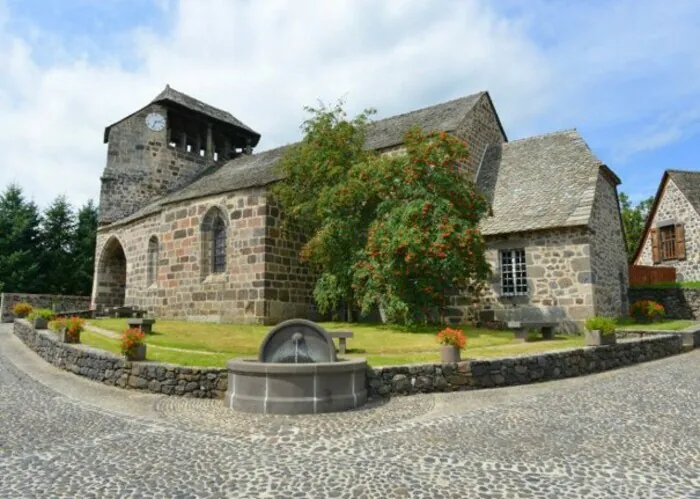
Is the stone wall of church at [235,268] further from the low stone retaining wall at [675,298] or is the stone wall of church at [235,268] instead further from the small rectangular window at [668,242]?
the small rectangular window at [668,242]

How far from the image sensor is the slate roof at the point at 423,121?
21.6 meters

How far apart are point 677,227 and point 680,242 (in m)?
0.86

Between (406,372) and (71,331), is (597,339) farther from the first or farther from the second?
(71,331)

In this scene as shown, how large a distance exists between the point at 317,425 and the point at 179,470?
2.49 m

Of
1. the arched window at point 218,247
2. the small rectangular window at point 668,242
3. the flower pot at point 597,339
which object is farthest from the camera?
the small rectangular window at point 668,242

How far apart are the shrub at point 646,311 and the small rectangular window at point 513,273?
544cm

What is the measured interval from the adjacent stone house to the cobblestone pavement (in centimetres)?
2163

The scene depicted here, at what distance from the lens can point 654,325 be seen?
18.1 metres

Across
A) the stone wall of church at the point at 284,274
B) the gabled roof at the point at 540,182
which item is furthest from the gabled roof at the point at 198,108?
the gabled roof at the point at 540,182

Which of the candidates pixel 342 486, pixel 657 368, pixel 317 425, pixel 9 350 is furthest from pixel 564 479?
pixel 9 350

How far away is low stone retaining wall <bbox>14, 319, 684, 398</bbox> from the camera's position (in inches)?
370

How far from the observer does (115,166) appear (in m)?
30.4

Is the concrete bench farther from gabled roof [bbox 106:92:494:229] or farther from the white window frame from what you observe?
gabled roof [bbox 106:92:494:229]

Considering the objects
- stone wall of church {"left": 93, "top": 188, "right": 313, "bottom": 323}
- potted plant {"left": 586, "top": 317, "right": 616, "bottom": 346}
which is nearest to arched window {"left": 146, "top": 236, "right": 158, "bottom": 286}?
stone wall of church {"left": 93, "top": 188, "right": 313, "bottom": 323}
